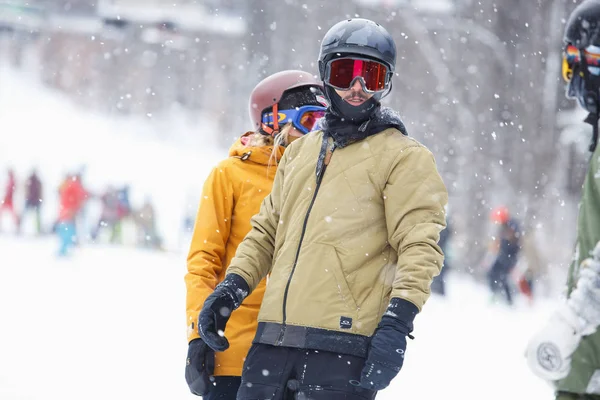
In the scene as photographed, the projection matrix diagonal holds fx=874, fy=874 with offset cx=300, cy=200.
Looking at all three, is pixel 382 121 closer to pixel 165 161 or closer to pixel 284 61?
pixel 284 61

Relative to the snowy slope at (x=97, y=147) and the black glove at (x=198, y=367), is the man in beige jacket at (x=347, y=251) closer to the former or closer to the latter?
the black glove at (x=198, y=367)

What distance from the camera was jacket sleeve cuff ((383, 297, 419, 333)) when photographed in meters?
2.32

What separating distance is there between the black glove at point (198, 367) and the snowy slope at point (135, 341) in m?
3.34

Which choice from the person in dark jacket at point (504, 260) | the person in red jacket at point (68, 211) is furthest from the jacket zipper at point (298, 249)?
the person in red jacket at point (68, 211)

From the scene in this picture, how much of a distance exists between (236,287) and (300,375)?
0.39m

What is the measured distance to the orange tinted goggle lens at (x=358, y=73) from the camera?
266 centimetres

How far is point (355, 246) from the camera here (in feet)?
8.14

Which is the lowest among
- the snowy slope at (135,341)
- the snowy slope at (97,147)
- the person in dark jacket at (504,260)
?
the snowy slope at (135,341)

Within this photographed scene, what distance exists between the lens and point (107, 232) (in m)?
20.7

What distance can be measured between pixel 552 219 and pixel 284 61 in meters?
15.8

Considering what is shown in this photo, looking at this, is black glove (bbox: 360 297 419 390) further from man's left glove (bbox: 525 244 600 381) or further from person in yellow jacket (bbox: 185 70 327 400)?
person in yellow jacket (bbox: 185 70 327 400)

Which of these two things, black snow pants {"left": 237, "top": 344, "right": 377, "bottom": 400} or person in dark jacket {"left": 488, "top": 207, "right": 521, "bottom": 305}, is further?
person in dark jacket {"left": 488, "top": 207, "right": 521, "bottom": 305}

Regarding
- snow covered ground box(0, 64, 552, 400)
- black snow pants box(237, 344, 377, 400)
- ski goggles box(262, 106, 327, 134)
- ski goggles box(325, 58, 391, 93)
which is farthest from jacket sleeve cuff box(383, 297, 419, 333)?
snow covered ground box(0, 64, 552, 400)

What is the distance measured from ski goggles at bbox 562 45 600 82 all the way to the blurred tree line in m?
16.8
